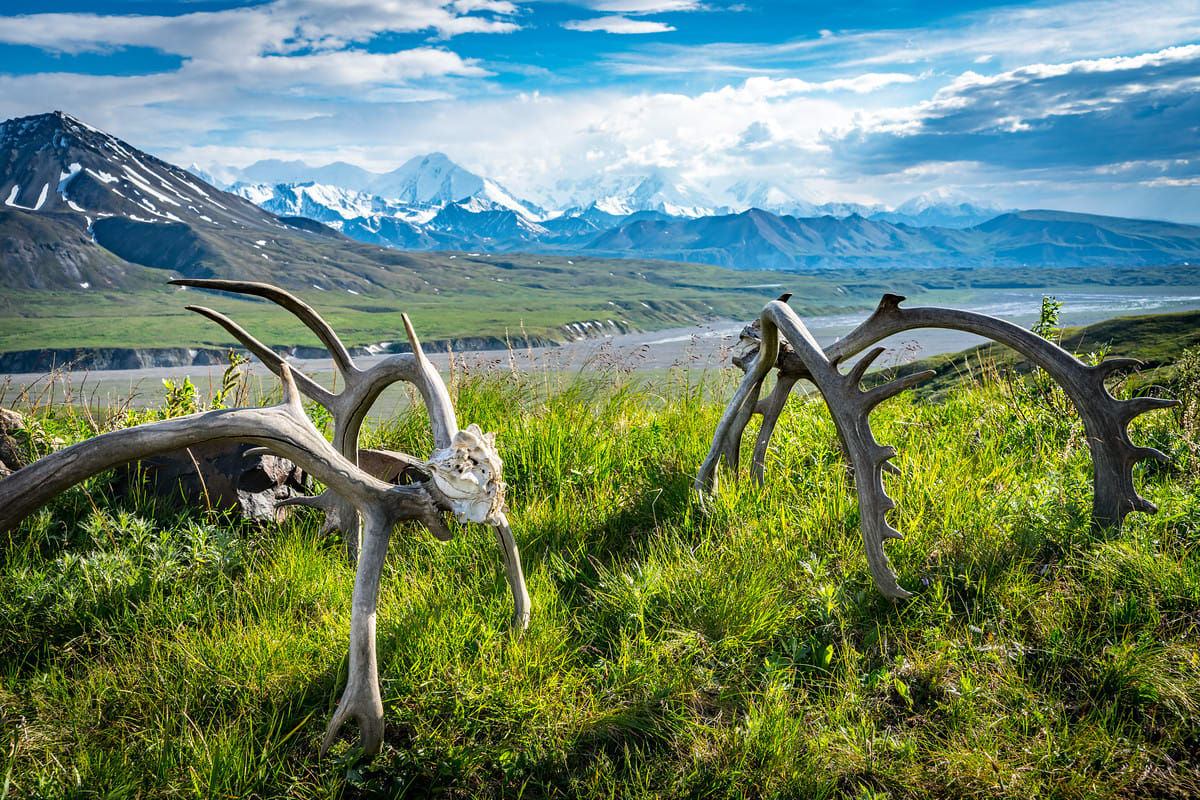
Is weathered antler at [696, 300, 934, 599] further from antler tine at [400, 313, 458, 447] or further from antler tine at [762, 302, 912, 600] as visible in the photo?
antler tine at [400, 313, 458, 447]

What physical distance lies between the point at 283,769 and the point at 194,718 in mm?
599

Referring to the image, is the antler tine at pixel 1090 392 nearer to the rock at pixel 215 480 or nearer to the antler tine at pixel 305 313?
the antler tine at pixel 305 313

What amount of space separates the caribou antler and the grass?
293 millimetres

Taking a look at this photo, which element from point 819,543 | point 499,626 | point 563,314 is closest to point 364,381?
point 499,626

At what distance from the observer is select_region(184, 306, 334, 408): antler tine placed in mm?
3710

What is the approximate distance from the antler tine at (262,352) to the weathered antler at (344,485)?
1.79 feet

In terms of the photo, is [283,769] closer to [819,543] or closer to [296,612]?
[296,612]

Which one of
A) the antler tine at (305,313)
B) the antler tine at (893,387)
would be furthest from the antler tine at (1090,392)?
the antler tine at (305,313)

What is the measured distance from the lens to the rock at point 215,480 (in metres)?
5.56

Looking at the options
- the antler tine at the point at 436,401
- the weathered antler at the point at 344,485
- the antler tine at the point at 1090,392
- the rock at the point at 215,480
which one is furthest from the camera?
the rock at the point at 215,480

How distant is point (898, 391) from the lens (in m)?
3.88

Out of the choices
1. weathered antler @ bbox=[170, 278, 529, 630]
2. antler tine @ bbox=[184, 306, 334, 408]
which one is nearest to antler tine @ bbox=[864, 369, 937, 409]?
weathered antler @ bbox=[170, 278, 529, 630]

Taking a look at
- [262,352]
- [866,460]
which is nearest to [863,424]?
[866,460]

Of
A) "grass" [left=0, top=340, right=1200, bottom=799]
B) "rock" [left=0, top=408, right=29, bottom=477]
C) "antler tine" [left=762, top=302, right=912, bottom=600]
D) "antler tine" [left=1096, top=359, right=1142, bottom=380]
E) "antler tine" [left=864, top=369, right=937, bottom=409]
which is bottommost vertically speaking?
"grass" [left=0, top=340, right=1200, bottom=799]
